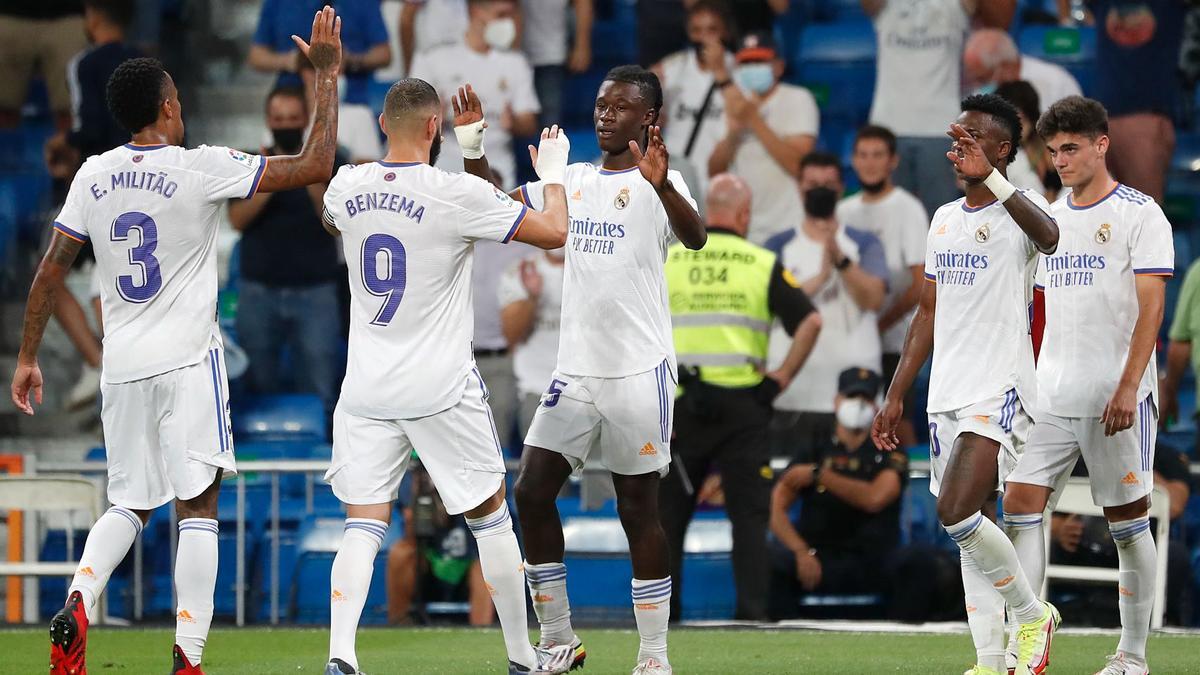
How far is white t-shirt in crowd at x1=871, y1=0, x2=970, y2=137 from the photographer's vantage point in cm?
1227

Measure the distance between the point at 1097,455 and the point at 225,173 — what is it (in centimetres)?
371

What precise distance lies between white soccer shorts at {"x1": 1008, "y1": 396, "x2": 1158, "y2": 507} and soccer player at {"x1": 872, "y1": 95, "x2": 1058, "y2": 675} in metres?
0.34

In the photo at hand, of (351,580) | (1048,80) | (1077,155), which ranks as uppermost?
(1048,80)

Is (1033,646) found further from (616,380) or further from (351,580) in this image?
(351,580)

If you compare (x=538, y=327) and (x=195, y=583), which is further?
(x=538, y=327)

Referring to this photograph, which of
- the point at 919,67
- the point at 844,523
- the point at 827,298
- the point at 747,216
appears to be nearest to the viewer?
the point at 844,523

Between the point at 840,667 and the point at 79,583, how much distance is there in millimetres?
3430

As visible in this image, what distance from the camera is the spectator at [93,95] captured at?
12.7 metres

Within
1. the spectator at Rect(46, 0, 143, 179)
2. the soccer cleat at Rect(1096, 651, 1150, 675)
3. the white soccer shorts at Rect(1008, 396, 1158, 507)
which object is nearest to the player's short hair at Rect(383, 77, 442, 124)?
the white soccer shorts at Rect(1008, 396, 1158, 507)

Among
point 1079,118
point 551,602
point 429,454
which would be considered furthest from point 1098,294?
point 429,454

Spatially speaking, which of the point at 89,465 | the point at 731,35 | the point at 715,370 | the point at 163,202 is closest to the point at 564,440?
the point at 163,202

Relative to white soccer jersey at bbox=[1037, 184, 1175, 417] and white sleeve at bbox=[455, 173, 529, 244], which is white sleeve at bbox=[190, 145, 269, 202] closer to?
white sleeve at bbox=[455, 173, 529, 244]

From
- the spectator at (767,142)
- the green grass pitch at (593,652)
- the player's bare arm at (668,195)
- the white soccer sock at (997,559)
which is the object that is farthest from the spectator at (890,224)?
the player's bare arm at (668,195)

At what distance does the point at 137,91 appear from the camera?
21.4ft
